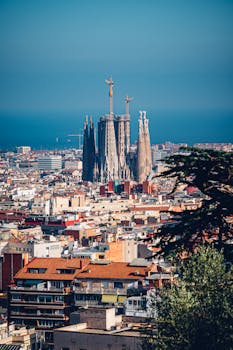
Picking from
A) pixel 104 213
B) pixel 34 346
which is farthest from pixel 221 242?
pixel 104 213

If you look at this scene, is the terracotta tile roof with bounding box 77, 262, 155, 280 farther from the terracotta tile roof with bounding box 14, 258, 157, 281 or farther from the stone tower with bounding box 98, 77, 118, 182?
the stone tower with bounding box 98, 77, 118, 182

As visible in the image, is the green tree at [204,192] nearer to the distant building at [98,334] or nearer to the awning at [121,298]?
the distant building at [98,334]

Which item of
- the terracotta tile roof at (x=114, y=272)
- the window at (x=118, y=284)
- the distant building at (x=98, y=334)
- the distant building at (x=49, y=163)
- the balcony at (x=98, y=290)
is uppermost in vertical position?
the distant building at (x=49, y=163)

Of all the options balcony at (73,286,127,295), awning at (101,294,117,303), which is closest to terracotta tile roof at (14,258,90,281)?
balcony at (73,286,127,295)

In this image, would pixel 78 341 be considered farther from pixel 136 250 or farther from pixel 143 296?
pixel 136 250

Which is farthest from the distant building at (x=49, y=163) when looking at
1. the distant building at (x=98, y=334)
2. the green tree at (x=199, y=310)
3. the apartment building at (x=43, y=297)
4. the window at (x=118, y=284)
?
the green tree at (x=199, y=310)

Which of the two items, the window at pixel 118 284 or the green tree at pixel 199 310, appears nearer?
the green tree at pixel 199 310

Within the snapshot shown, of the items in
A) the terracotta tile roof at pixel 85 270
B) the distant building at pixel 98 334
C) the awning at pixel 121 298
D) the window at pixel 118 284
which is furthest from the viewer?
the terracotta tile roof at pixel 85 270
